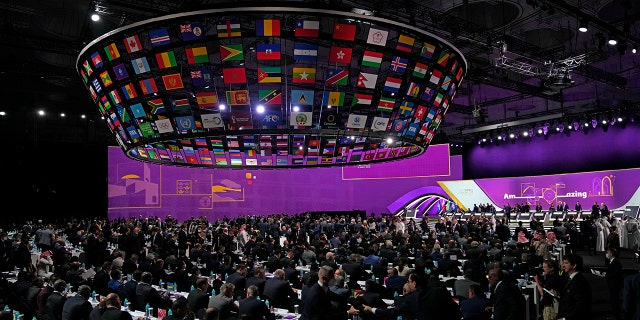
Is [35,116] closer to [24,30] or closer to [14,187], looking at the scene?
[14,187]

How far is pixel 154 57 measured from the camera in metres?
9.52

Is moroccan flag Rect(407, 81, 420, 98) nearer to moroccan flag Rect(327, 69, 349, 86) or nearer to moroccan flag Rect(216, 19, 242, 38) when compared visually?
moroccan flag Rect(327, 69, 349, 86)

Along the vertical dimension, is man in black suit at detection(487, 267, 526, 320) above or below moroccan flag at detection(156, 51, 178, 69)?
below

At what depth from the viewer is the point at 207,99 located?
33.3 ft

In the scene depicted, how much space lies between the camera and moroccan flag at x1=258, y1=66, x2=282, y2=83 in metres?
9.46

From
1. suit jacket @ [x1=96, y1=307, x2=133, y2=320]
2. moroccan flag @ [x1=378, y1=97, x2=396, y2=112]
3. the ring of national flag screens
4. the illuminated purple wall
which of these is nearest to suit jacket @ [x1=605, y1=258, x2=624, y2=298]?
the ring of national flag screens

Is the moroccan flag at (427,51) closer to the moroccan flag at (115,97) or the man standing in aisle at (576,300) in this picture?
the man standing in aisle at (576,300)

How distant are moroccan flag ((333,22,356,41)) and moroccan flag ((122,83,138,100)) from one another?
4.30m

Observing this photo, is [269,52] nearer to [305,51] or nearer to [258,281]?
[305,51]

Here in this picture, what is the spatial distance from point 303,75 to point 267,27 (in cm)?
134

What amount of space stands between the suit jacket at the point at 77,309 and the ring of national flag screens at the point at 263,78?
4.09m

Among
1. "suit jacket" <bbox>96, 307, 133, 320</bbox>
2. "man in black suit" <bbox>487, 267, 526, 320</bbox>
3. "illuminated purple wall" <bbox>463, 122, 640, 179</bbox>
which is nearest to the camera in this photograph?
"man in black suit" <bbox>487, 267, 526, 320</bbox>

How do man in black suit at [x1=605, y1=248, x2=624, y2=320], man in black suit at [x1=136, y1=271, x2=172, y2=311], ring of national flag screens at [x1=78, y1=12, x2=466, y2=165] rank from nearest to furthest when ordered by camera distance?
1. man in black suit at [x1=136, y1=271, x2=172, y2=311]
2. man in black suit at [x1=605, y1=248, x2=624, y2=320]
3. ring of national flag screens at [x1=78, y1=12, x2=466, y2=165]

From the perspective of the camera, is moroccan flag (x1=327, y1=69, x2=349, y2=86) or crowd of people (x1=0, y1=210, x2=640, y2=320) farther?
moroccan flag (x1=327, y1=69, x2=349, y2=86)
